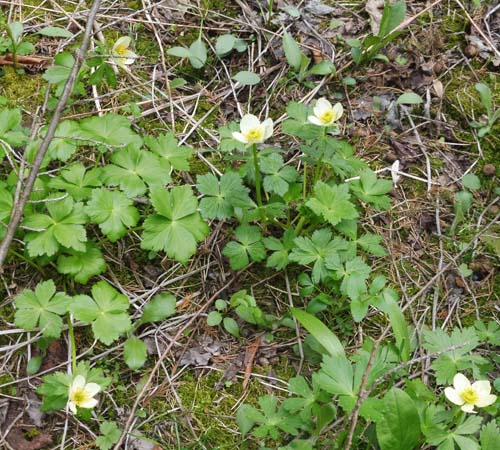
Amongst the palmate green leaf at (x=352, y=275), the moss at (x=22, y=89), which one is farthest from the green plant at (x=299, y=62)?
the moss at (x=22, y=89)

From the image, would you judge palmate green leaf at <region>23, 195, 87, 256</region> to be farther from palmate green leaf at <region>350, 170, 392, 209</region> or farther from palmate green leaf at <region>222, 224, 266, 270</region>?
palmate green leaf at <region>350, 170, 392, 209</region>

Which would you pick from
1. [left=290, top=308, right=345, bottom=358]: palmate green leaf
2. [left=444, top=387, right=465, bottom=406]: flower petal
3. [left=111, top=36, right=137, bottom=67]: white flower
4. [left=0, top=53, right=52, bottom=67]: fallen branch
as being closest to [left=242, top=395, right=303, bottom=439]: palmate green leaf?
[left=290, top=308, right=345, bottom=358]: palmate green leaf

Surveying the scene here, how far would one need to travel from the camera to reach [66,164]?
112 inches

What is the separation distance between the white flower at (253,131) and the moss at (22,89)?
41.3 inches

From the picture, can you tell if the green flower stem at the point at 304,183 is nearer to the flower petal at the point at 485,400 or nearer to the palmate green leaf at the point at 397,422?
the palmate green leaf at the point at 397,422

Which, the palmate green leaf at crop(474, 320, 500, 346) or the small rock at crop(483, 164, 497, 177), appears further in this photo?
the small rock at crop(483, 164, 497, 177)

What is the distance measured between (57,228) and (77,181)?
0.23 m

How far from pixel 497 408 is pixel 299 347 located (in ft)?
2.53

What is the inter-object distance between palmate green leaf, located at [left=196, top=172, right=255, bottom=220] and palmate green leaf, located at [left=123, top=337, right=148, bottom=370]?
22.6 inches

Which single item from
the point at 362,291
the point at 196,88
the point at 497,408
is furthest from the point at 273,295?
the point at 196,88

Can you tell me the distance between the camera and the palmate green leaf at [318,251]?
259 cm

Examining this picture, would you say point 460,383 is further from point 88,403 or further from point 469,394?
point 88,403

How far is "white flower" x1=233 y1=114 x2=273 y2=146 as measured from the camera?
2.54m

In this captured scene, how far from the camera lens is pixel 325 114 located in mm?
2732
